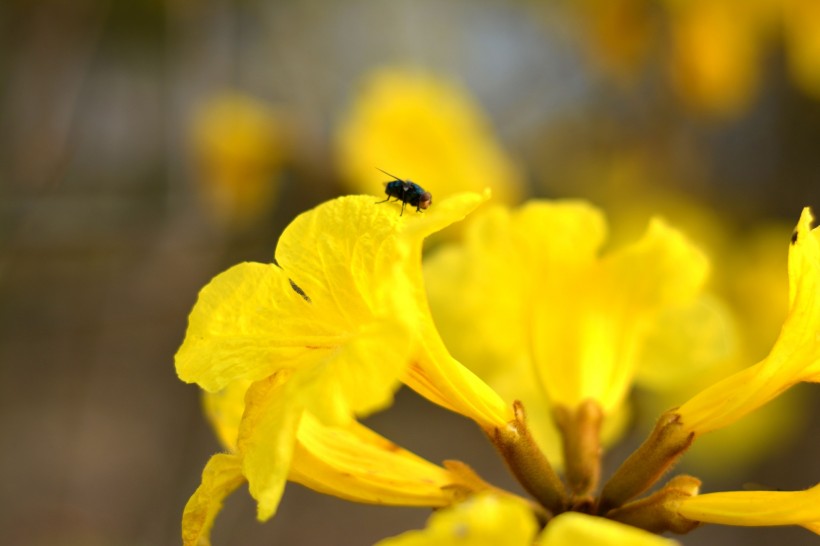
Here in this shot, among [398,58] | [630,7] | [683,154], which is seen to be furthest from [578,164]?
[398,58]

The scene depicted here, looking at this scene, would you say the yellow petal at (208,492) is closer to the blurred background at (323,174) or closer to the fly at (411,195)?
the fly at (411,195)

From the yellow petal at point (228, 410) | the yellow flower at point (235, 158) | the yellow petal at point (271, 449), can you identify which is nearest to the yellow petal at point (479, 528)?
the yellow petal at point (271, 449)

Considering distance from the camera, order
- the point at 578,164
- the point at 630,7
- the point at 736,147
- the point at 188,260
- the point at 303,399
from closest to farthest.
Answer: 1. the point at 303,399
2. the point at 630,7
3. the point at 188,260
4. the point at 578,164
5. the point at 736,147

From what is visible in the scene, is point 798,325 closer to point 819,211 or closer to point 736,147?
point 819,211

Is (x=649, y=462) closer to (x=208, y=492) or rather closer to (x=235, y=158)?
(x=208, y=492)

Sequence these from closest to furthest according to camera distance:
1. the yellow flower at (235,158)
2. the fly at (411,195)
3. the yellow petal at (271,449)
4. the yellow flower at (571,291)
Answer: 1. the yellow petal at (271,449)
2. the fly at (411,195)
3. the yellow flower at (571,291)
4. the yellow flower at (235,158)

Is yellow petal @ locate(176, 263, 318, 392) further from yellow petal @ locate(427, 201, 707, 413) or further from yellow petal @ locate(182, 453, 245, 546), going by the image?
yellow petal @ locate(427, 201, 707, 413)
